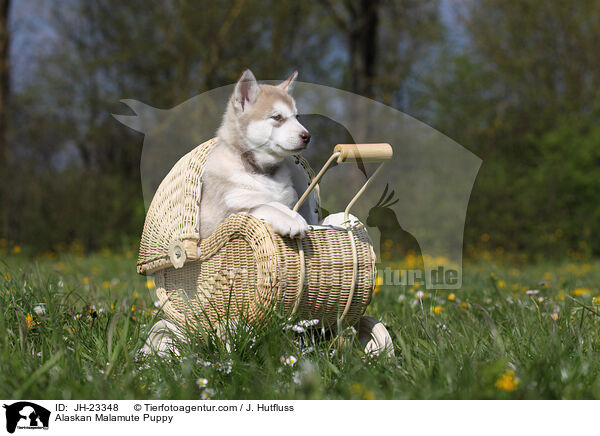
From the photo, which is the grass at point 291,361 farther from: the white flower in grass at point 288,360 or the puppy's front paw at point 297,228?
the puppy's front paw at point 297,228

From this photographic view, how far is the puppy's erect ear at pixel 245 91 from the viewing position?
7.62 ft

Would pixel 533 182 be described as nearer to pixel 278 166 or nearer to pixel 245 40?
pixel 245 40

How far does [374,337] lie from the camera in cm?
232

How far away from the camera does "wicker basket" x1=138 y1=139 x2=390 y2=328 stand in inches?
80.7

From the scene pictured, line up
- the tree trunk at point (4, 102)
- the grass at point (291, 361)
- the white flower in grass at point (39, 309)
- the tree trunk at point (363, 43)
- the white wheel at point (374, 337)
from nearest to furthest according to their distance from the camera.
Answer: the grass at point (291, 361)
the white wheel at point (374, 337)
the white flower in grass at point (39, 309)
the tree trunk at point (363, 43)
the tree trunk at point (4, 102)

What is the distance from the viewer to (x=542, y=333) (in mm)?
2229

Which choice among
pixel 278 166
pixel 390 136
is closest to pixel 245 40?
pixel 390 136

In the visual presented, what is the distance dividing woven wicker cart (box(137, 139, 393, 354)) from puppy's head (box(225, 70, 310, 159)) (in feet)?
0.77

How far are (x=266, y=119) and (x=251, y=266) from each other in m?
0.65

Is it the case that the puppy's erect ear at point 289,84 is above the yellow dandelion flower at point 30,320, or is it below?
above

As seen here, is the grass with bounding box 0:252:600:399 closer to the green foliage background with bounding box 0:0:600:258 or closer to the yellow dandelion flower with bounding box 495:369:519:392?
the yellow dandelion flower with bounding box 495:369:519:392
